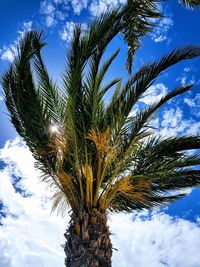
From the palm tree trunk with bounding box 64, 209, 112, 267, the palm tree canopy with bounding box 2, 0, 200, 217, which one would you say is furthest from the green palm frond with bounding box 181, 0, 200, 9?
the palm tree trunk with bounding box 64, 209, 112, 267

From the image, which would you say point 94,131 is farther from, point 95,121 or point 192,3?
point 192,3

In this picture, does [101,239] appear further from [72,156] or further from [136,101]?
[136,101]

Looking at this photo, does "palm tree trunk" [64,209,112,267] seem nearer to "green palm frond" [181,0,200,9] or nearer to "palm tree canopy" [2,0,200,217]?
"palm tree canopy" [2,0,200,217]

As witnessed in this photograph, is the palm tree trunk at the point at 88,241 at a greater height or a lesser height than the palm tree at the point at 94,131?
lesser

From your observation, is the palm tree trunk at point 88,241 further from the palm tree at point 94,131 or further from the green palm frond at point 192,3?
the green palm frond at point 192,3

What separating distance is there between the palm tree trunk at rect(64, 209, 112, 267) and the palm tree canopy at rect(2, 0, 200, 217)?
336 mm

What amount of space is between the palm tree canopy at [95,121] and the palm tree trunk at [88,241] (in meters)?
0.34

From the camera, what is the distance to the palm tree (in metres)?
8.07

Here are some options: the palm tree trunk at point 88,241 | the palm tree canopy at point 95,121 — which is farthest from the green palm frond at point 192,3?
the palm tree trunk at point 88,241

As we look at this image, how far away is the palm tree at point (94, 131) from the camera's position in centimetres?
807

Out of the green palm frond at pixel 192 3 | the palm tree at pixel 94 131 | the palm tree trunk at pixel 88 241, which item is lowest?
the palm tree trunk at pixel 88 241

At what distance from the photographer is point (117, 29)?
26.6 feet

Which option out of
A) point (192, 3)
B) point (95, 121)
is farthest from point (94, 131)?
point (192, 3)

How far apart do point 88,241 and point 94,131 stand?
7.13ft
